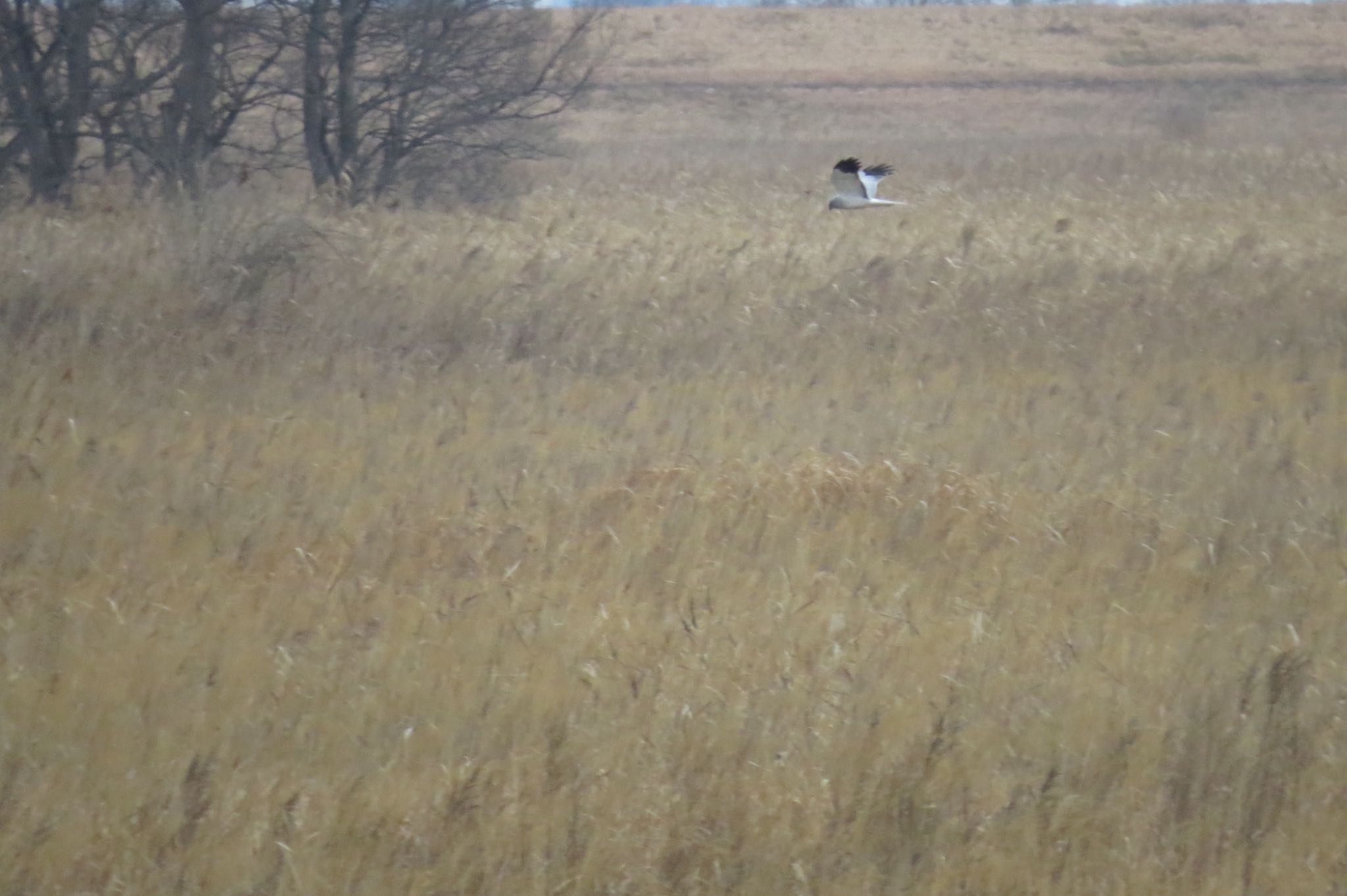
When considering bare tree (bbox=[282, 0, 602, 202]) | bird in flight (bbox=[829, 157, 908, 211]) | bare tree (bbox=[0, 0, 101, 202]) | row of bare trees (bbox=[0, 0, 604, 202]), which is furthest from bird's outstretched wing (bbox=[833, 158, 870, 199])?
bare tree (bbox=[0, 0, 101, 202])

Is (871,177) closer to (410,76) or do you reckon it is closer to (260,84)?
(410,76)

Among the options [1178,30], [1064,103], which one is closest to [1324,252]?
[1064,103]

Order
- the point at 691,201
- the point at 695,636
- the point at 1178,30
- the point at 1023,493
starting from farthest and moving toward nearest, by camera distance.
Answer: the point at 1178,30 < the point at 691,201 < the point at 1023,493 < the point at 695,636

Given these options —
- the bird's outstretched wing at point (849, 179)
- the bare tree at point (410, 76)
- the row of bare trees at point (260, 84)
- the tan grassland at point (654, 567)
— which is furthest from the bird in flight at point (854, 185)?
the bare tree at point (410, 76)

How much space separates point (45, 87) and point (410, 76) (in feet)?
11.5

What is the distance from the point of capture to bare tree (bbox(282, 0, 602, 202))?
13016 millimetres

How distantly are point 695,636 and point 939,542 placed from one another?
128 centimetres

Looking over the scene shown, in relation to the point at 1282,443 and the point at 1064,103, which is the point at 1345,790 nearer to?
the point at 1282,443

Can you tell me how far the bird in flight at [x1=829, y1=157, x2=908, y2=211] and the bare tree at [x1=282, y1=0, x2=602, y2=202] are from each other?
4.55 meters

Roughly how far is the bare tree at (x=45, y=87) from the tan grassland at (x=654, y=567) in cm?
225

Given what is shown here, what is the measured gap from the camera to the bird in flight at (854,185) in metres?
9.62

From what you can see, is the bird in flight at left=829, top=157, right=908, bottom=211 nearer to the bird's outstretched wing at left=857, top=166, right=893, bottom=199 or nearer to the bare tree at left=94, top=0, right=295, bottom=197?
the bird's outstretched wing at left=857, top=166, right=893, bottom=199

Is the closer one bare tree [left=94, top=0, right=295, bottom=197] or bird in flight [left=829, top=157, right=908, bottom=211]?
bird in flight [left=829, top=157, right=908, bottom=211]

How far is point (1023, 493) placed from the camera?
5.36 m
